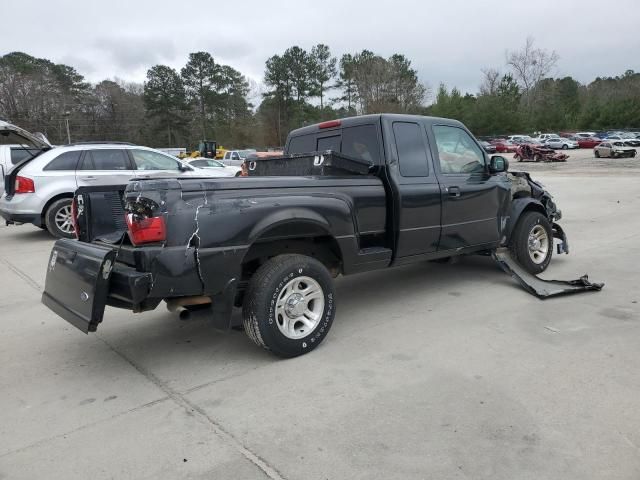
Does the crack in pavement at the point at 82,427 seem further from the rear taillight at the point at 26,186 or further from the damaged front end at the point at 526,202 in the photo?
the rear taillight at the point at 26,186

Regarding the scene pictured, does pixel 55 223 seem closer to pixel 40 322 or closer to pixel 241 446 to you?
pixel 40 322

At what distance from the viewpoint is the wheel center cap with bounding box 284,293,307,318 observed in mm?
3721

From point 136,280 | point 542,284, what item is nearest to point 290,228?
point 136,280

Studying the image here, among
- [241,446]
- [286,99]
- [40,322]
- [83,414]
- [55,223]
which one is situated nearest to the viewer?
[241,446]

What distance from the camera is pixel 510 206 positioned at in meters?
5.87

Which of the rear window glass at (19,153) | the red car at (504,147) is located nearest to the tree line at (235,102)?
the red car at (504,147)

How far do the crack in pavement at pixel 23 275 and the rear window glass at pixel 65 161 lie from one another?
1.96 meters

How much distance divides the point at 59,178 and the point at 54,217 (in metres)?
0.70

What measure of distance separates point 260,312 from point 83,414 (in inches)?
50.1

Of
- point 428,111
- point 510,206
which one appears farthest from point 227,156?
point 428,111

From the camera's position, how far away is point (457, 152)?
A: 5305mm

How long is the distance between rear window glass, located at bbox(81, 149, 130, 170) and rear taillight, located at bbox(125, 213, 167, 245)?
671cm

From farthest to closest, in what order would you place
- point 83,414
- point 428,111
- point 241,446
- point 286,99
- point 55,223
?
point 428,111 → point 286,99 → point 55,223 → point 83,414 → point 241,446

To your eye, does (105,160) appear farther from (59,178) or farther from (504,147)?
(504,147)
